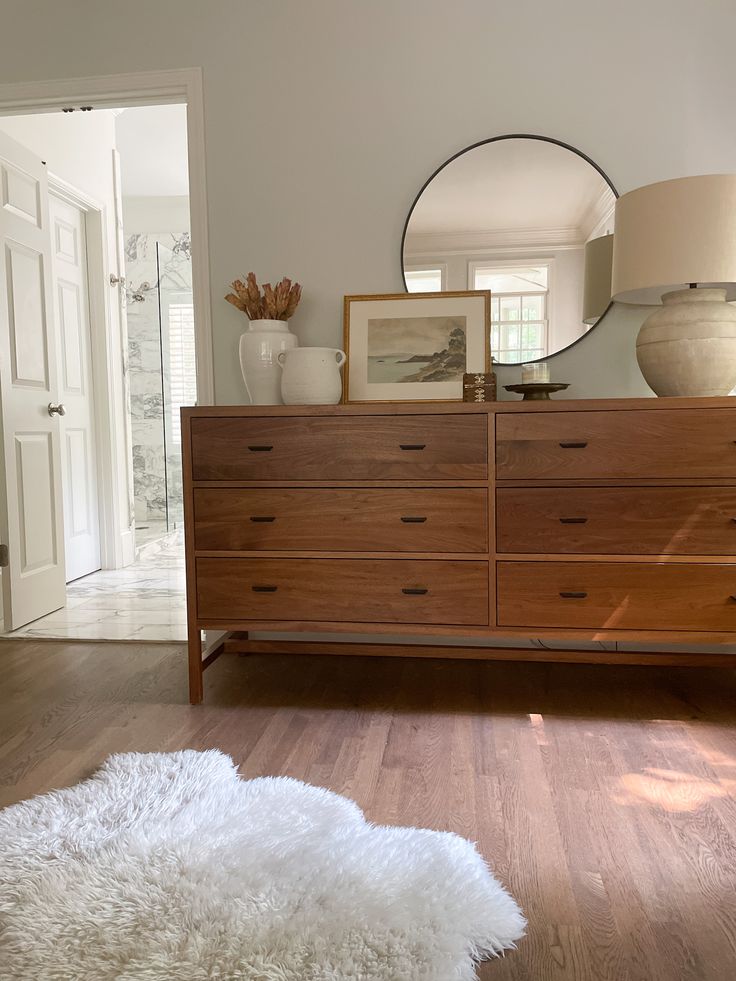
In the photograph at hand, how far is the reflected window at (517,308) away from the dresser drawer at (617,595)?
2.76 ft

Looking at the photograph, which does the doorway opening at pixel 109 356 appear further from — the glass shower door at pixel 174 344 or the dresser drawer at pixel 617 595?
the dresser drawer at pixel 617 595

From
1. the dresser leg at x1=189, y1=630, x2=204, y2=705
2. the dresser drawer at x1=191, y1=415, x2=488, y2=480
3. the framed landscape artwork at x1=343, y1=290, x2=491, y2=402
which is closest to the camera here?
the dresser drawer at x1=191, y1=415, x2=488, y2=480

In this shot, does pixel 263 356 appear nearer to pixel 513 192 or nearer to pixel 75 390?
pixel 513 192

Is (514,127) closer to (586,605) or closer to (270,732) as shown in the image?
(586,605)

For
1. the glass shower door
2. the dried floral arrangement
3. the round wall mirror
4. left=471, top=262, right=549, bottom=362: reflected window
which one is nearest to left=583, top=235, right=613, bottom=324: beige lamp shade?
the round wall mirror

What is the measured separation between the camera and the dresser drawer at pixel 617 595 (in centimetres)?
223

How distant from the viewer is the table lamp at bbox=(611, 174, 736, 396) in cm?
222

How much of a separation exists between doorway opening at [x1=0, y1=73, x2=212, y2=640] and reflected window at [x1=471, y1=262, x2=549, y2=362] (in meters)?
Answer: 1.05

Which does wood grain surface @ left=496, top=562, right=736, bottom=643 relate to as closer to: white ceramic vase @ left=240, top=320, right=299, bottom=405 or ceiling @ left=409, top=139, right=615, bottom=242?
white ceramic vase @ left=240, top=320, right=299, bottom=405

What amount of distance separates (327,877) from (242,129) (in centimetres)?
249

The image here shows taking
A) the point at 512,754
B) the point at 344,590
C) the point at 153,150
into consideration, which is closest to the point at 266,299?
the point at 344,590

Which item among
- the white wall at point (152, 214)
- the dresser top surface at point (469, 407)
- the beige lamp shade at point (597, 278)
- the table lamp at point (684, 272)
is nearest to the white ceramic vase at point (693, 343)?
the table lamp at point (684, 272)

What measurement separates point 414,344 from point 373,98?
876mm

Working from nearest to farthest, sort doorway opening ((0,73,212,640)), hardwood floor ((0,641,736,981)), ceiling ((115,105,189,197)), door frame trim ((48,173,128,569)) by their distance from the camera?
hardwood floor ((0,641,736,981)), doorway opening ((0,73,212,640)), door frame trim ((48,173,128,569)), ceiling ((115,105,189,197))
